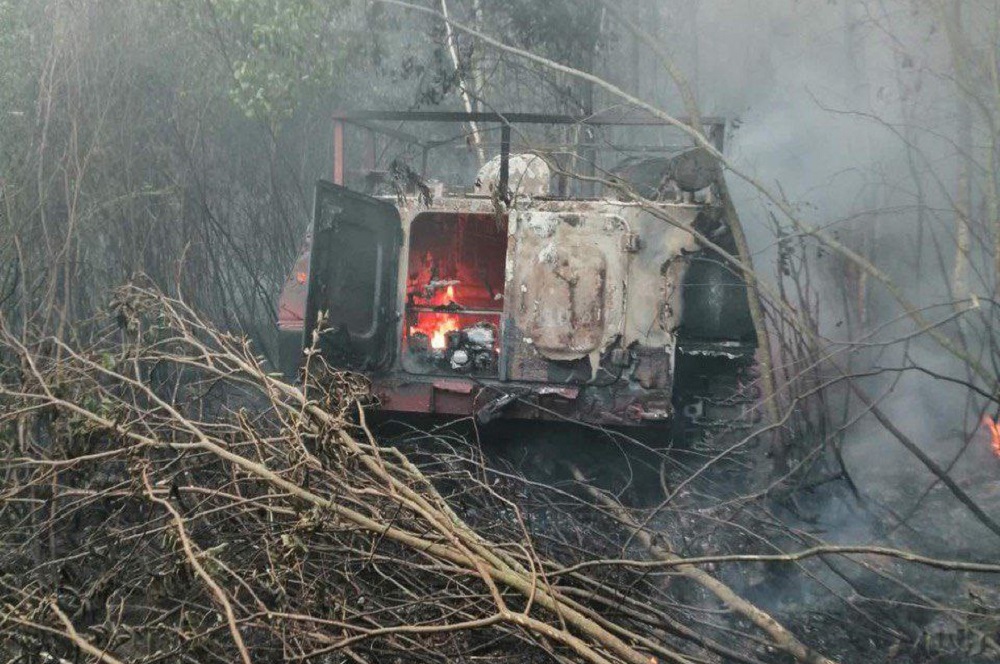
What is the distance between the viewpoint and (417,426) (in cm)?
783

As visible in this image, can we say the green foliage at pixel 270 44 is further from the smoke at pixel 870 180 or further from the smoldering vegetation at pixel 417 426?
the smoke at pixel 870 180

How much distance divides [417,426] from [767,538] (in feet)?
10.0

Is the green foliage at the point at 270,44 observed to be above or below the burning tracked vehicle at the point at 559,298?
above

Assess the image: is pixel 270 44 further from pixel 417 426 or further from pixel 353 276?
pixel 417 426

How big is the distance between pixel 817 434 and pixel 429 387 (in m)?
2.92

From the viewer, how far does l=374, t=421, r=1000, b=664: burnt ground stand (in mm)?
4434

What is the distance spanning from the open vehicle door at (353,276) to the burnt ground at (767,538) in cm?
98

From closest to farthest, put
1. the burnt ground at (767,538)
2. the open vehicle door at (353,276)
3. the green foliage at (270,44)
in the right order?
the burnt ground at (767,538) < the open vehicle door at (353,276) < the green foliage at (270,44)

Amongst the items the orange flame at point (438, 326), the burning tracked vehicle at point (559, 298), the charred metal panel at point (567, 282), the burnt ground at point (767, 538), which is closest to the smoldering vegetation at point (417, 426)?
the burnt ground at point (767, 538)

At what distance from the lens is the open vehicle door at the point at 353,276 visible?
6715 millimetres

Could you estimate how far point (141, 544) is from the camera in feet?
12.5

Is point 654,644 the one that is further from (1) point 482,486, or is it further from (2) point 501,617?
(1) point 482,486

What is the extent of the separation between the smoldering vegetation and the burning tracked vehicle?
0.31 metres

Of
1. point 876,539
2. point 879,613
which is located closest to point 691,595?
point 879,613
